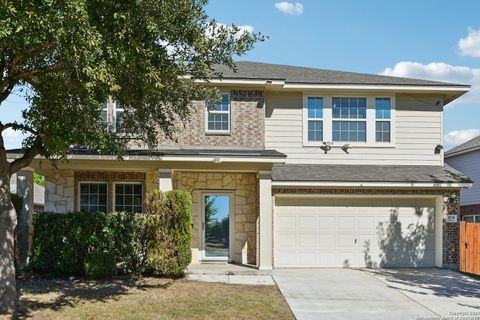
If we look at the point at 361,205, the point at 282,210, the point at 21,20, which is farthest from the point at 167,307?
the point at 361,205

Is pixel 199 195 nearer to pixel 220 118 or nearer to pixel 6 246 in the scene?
pixel 220 118

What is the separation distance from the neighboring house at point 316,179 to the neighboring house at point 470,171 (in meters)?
6.65

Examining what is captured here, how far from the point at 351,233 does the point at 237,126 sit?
512 centimetres

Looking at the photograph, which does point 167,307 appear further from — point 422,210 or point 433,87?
point 433,87

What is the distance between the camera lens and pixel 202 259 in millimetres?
15156

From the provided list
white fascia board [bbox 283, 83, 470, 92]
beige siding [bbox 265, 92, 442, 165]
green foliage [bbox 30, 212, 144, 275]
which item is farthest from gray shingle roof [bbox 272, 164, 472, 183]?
green foliage [bbox 30, 212, 144, 275]

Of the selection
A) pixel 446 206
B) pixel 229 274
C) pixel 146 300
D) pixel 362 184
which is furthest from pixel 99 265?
pixel 446 206

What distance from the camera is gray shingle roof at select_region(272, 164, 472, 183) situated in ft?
47.6

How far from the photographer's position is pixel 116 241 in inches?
485

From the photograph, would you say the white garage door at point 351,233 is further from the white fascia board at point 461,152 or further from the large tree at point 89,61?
the white fascia board at point 461,152

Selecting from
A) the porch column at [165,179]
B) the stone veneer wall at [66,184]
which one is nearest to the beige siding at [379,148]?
the porch column at [165,179]

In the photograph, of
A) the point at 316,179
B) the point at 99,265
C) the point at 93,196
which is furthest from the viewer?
the point at 93,196

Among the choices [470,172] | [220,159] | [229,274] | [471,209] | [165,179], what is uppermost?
[220,159]

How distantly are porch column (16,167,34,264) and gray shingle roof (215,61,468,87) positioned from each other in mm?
6894
